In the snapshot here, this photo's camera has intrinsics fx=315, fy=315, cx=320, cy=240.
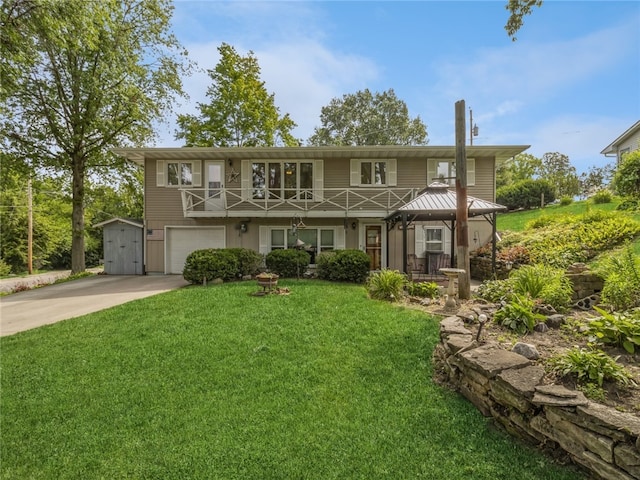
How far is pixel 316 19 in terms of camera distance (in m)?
7.77

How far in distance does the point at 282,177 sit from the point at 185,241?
4.87 m

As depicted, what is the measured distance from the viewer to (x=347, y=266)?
9.34 meters

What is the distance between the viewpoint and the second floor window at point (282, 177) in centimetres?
1303

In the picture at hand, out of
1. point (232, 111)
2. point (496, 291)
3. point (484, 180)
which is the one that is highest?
point (232, 111)

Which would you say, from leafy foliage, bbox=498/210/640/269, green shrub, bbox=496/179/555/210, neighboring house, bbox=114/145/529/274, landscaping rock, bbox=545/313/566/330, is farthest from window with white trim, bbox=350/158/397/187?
green shrub, bbox=496/179/555/210

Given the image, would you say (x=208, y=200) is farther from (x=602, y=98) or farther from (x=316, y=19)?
(x=602, y=98)

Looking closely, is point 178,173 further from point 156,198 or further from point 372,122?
point 372,122

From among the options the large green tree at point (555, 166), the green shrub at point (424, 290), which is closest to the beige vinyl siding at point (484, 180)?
the green shrub at point (424, 290)

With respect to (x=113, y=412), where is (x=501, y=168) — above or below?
above

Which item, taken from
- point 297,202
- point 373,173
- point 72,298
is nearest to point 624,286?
point 373,173

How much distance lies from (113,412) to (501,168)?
109 feet

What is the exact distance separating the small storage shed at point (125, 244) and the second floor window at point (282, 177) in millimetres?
5226

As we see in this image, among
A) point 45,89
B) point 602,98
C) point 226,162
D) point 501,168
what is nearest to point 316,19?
point 226,162

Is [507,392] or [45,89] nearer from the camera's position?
[507,392]
